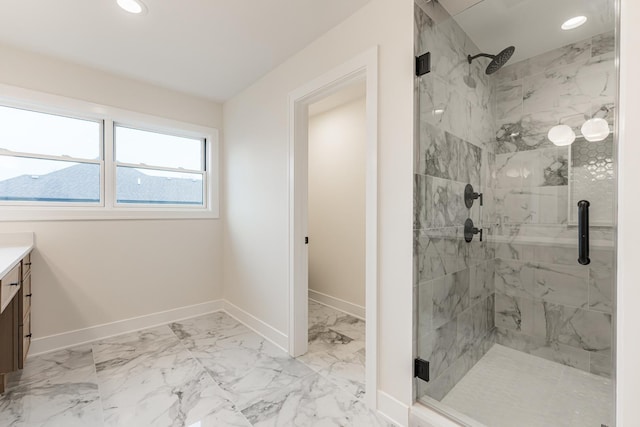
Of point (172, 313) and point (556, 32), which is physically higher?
point (556, 32)

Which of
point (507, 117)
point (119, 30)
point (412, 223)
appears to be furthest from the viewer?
point (507, 117)

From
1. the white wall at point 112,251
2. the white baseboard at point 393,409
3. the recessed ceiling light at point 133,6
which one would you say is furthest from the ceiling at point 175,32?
the white baseboard at point 393,409

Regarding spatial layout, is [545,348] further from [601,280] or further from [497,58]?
[497,58]

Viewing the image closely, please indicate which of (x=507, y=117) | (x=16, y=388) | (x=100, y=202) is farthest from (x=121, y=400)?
(x=507, y=117)

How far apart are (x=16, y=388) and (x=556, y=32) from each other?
13.4ft

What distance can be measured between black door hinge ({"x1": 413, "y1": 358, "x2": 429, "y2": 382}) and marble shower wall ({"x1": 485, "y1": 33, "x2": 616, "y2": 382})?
88 centimetres

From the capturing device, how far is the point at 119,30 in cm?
203

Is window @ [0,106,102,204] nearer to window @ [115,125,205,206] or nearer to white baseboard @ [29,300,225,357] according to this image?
window @ [115,125,205,206]

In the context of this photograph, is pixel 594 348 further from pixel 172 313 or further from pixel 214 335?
pixel 172 313

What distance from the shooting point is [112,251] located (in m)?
2.72

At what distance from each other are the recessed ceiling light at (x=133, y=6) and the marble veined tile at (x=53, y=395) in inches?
94.9

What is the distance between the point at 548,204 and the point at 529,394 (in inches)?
47.3

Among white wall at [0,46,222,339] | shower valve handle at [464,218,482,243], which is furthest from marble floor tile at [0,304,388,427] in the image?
shower valve handle at [464,218,482,243]

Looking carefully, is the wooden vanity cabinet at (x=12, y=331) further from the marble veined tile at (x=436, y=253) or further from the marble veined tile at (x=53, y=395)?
the marble veined tile at (x=436, y=253)
